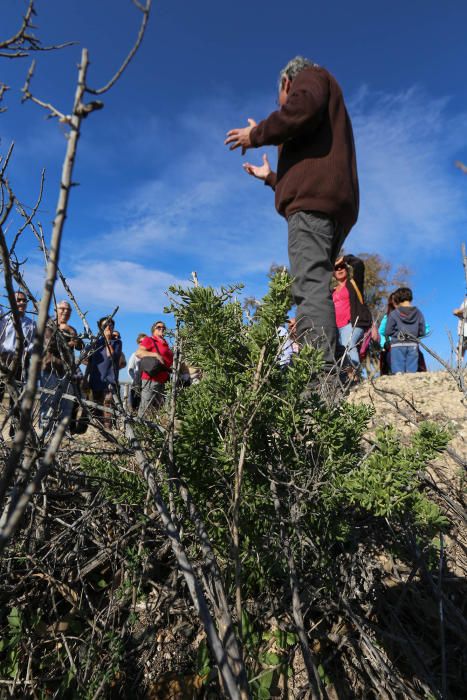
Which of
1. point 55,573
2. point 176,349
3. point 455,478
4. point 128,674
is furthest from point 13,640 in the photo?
point 455,478

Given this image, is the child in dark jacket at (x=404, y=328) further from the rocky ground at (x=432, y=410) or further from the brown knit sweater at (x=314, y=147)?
the brown knit sweater at (x=314, y=147)

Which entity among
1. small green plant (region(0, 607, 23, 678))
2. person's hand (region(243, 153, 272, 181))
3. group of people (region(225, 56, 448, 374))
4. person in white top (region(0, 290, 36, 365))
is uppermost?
person's hand (region(243, 153, 272, 181))

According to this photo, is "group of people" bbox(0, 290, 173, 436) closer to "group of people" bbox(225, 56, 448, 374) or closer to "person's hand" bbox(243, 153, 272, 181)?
"group of people" bbox(225, 56, 448, 374)

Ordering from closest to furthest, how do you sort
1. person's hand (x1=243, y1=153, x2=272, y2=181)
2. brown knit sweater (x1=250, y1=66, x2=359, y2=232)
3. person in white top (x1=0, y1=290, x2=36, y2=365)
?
1. person in white top (x1=0, y1=290, x2=36, y2=365)
2. brown knit sweater (x1=250, y1=66, x2=359, y2=232)
3. person's hand (x1=243, y1=153, x2=272, y2=181)

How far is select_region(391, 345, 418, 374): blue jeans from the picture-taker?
607 centimetres

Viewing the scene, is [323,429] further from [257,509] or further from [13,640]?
[13,640]

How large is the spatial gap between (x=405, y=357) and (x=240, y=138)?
4.34 meters

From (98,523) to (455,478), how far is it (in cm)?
176

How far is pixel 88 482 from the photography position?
1754mm

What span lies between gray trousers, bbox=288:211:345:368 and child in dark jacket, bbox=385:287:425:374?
3.71 meters

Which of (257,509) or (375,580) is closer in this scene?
(257,509)

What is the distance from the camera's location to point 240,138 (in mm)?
2873

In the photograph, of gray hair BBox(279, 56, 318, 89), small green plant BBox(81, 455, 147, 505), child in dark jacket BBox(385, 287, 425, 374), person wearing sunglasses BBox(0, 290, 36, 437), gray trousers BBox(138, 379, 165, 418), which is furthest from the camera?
child in dark jacket BBox(385, 287, 425, 374)

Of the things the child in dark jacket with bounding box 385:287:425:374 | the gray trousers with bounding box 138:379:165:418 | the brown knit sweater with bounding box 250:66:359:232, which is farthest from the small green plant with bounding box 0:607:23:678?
the child in dark jacket with bounding box 385:287:425:374
